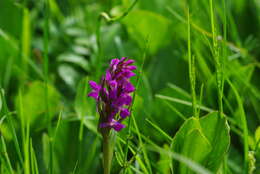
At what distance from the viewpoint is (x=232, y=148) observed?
4.13ft

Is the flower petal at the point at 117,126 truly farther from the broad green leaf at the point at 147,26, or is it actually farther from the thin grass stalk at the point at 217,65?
the broad green leaf at the point at 147,26

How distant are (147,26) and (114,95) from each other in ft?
2.42

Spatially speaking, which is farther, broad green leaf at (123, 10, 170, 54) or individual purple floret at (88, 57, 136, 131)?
broad green leaf at (123, 10, 170, 54)

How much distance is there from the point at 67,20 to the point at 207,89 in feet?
2.66

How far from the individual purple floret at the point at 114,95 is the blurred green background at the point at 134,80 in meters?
0.07

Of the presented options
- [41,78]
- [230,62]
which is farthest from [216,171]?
[41,78]

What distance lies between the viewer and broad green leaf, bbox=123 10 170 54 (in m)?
1.54

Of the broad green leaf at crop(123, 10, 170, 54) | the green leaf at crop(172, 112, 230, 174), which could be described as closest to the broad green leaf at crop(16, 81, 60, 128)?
the broad green leaf at crop(123, 10, 170, 54)

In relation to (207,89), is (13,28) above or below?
above

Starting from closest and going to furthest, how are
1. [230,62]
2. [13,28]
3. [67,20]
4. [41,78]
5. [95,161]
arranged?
[95,161], [230,62], [41,78], [13,28], [67,20]

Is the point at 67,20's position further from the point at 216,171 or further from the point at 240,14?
the point at 216,171

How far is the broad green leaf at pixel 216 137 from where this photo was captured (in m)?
0.90

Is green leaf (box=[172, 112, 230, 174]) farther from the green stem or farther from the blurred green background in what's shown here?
the green stem

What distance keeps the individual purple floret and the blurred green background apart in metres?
0.07
